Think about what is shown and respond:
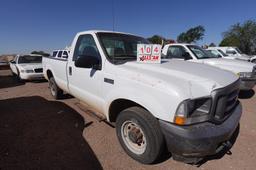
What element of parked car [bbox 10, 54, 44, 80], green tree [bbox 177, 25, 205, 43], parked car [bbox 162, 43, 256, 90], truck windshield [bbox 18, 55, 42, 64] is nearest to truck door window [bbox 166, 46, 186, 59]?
parked car [bbox 162, 43, 256, 90]

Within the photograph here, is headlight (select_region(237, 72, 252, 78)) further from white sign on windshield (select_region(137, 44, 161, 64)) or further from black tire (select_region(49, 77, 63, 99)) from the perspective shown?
black tire (select_region(49, 77, 63, 99))

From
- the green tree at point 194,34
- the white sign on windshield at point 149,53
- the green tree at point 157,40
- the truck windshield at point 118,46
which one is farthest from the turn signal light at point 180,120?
the green tree at point 194,34

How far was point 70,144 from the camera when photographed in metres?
3.18

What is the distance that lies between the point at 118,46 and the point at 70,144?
2.03 meters

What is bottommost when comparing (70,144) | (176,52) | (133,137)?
(70,144)

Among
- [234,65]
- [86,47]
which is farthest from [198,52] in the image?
[86,47]

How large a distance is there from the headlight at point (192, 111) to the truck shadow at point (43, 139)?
4.68 feet

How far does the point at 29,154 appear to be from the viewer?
2854 mm

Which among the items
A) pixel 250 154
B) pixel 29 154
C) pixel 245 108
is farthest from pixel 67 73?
pixel 245 108

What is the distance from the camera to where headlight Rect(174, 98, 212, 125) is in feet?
6.52

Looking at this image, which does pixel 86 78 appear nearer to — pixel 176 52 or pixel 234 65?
pixel 176 52

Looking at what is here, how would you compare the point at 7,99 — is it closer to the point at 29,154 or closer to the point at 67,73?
the point at 67,73

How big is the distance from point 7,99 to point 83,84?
13.5 ft

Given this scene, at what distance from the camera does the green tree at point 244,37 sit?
3933 centimetres
